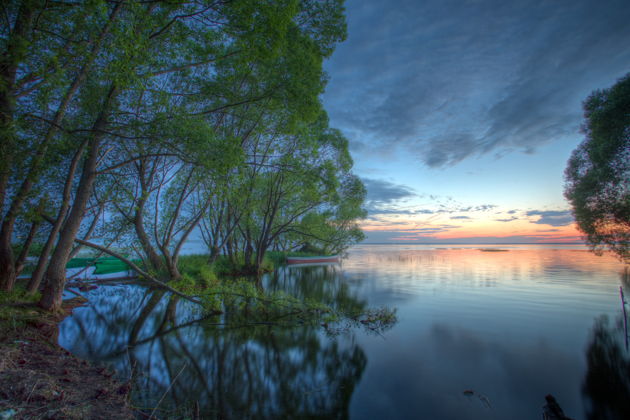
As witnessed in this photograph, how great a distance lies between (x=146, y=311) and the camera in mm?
11852

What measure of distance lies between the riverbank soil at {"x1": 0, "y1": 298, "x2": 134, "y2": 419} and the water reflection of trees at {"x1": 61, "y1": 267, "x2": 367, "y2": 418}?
2.02ft

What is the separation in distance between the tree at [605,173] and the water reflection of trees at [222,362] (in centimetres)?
1962

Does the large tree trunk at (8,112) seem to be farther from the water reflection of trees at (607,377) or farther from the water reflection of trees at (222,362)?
the water reflection of trees at (607,377)

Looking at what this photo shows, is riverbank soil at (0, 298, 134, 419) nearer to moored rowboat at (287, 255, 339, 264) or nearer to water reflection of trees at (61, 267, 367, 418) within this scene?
water reflection of trees at (61, 267, 367, 418)

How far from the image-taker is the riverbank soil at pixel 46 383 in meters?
3.03

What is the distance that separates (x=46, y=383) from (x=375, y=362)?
21.2ft

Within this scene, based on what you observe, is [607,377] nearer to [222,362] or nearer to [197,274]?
[222,362]

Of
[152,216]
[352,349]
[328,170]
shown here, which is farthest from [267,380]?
[152,216]

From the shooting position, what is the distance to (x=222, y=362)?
259 inches

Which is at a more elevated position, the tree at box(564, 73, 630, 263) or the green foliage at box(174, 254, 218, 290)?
the tree at box(564, 73, 630, 263)

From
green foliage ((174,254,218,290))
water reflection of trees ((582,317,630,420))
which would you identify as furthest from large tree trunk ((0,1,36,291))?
water reflection of trees ((582,317,630,420))

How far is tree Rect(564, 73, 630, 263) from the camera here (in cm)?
1553

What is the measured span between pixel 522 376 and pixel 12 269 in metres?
15.1

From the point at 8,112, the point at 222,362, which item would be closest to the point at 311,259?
the point at 222,362
